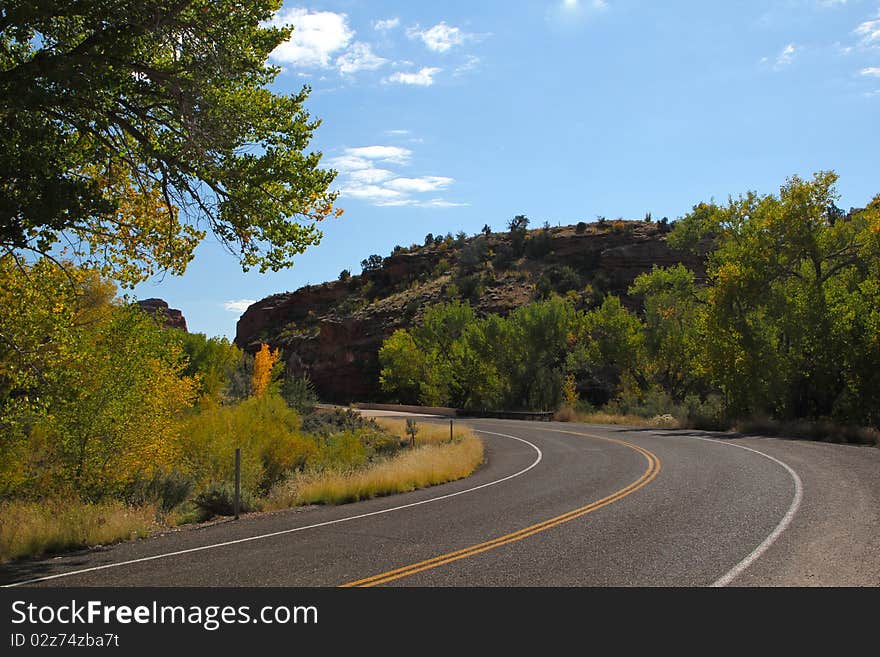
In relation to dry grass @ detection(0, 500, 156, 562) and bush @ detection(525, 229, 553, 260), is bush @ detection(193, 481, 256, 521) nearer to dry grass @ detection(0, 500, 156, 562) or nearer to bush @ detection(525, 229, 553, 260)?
dry grass @ detection(0, 500, 156, 562)

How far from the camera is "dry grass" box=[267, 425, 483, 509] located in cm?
1430

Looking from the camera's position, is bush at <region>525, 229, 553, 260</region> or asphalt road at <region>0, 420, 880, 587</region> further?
bush at <region>525, 229, 553, 260</region>

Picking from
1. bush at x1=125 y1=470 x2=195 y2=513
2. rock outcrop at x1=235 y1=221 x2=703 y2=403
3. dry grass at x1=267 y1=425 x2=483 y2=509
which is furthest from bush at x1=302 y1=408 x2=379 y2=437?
rock outcrop at x1=235 y1=221 x2=703 y2=403

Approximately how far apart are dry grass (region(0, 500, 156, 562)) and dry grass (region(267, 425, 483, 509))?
323 centimetres

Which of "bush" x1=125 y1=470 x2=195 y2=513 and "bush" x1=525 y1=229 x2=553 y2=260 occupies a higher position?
"bush" x1=525 y1=229 x2=553 y2=260

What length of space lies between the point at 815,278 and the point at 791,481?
62.8ft

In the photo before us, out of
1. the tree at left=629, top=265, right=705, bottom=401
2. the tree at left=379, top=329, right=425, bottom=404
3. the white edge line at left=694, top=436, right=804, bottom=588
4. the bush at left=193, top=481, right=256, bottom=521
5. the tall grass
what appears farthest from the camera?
the tree at left=379, top=329, right=425, bottom=404

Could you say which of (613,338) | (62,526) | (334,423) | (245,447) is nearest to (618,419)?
(613,338)

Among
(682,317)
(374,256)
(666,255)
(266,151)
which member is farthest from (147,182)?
(374,256)

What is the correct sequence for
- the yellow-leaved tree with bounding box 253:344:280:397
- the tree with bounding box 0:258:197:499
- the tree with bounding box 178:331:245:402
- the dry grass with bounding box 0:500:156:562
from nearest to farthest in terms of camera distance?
the dry grass with bounding box 0:500:156:562 < the tree with bounding box 0:258:197:499 < the tree with bounding box 178:331:245:402 < the yellow-leaved tree with bounding box 253:344:280:397

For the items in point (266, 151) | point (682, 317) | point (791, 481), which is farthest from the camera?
point (682, 317)

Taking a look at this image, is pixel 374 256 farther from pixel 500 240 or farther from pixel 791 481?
pixel 791 481

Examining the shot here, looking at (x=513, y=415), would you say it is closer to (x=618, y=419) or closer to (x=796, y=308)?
(x=618, y=419)
